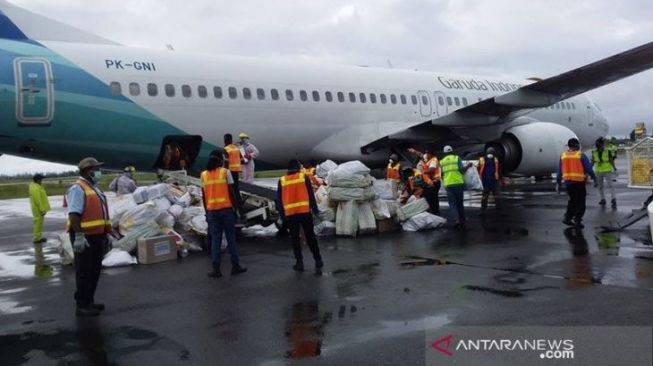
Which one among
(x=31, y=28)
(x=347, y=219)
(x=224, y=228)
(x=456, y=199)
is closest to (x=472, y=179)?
(x=456, y=199)

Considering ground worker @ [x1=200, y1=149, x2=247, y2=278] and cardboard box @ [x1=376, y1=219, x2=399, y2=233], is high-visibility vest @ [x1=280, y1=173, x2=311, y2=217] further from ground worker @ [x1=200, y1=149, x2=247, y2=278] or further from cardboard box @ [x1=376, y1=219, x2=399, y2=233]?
cardboard box @ [x1=376, y1=219, x2=399, y2=233]

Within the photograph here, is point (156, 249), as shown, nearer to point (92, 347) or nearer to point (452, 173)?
point (92, 347)

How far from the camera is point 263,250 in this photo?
32.2 feet

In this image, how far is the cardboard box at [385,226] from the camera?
11164mm

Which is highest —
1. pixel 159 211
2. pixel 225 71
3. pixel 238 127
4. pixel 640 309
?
pixel 225 71

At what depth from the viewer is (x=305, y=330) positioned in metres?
5.18

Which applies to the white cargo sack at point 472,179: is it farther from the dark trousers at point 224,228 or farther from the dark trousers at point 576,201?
the dark trousers at point 224,228

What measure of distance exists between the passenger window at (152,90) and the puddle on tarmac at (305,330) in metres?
8.70

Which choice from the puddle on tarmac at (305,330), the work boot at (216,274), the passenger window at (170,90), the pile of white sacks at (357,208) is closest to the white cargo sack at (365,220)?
the pile of white sacks at (357,208)

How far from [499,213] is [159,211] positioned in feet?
23.7

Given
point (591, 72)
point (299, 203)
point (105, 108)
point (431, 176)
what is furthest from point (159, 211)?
point (591, 72)

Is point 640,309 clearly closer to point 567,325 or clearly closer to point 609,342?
point 567,325

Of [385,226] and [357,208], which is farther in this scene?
[385,226]

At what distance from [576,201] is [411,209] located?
Result: 2.81m
